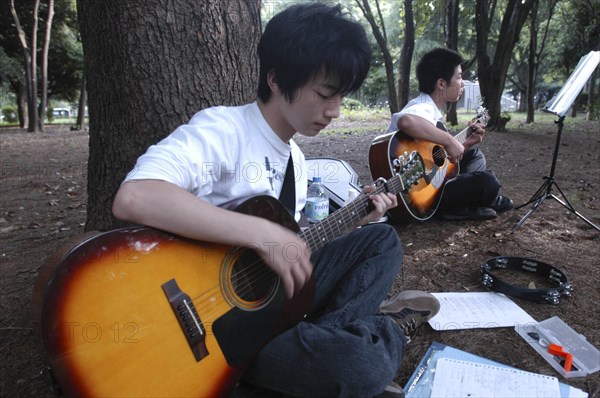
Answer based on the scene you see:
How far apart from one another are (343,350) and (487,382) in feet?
2.33

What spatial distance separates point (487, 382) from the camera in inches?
66.1

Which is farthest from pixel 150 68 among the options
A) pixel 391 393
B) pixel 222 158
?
pixel 391 393

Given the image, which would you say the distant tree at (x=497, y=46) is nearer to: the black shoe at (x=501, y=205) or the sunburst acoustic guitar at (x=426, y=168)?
the black shoe at (x=501, y=205)

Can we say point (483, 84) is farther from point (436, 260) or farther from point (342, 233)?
point (342, 233)

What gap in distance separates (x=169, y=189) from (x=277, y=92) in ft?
2.26

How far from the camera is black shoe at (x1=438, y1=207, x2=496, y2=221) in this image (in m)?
3.78

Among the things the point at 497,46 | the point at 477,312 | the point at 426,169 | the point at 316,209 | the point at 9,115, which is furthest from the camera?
the point at 9,115

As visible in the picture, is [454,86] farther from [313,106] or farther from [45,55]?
[45,55]

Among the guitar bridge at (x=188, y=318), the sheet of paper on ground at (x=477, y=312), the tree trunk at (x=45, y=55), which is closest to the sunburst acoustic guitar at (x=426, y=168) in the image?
the sheet of paper on ground at (x=477, y=312)

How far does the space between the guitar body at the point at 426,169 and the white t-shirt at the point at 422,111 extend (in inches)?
7.7

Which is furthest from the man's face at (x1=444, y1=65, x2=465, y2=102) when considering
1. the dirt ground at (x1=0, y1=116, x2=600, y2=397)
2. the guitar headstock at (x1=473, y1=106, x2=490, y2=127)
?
the dirt ground at (x1=0, y1=116, x2=600, y2=397)

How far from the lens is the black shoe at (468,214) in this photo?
3775mm

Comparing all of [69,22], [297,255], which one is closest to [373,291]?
[297,255]

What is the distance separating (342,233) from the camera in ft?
6.72
